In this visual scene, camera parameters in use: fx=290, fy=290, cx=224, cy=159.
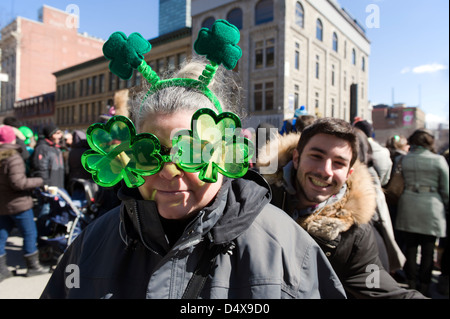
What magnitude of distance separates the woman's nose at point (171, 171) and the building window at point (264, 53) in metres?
17.5

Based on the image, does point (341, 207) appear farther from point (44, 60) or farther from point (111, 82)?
point (44, 60)

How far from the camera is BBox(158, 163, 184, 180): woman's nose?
977 mm

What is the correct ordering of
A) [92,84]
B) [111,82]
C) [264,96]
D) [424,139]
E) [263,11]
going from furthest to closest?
[92,84] < [111,82] < [264,96] < [263,11] < [424,139]

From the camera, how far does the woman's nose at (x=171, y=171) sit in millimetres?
977

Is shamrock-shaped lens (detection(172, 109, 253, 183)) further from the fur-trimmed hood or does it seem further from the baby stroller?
the baby stroller

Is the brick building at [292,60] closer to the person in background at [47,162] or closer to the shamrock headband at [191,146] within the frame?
the person in background at [47,162]

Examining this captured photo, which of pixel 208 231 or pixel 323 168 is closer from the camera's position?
pixel 208 231

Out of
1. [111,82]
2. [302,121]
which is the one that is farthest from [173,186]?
[111,82]

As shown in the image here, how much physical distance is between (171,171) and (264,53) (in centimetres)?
1822

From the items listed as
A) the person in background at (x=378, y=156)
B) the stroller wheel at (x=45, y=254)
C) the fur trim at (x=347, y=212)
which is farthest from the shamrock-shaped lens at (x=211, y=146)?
the stroller wheel at (x=45, y=254)

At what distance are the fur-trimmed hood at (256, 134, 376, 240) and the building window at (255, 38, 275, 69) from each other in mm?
16781

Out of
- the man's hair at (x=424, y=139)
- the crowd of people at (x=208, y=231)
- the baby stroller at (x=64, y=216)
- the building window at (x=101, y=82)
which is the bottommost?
the baby stroller at (x=64, y=216)

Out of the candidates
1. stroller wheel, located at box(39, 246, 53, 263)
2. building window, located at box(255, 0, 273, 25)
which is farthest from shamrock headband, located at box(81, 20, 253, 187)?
building window, located at box(255, 0, 273, 25)

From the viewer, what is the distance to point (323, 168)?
5.00 feet
